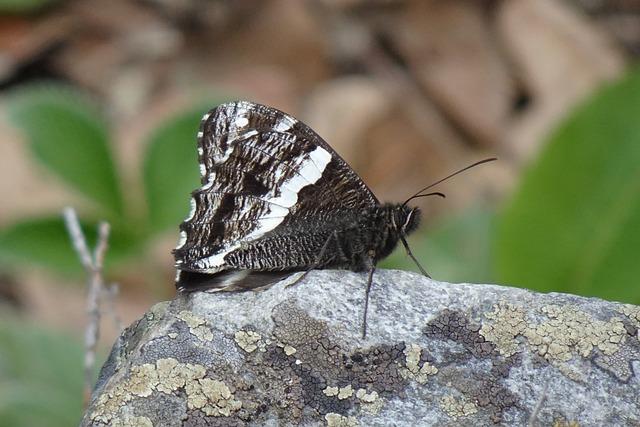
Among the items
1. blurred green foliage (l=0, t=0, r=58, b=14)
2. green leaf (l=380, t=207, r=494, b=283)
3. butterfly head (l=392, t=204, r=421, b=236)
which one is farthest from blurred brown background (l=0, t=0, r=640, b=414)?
butterfly head (l=392, t=204, r=421, b=236)

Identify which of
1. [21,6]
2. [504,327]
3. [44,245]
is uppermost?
[21,6]

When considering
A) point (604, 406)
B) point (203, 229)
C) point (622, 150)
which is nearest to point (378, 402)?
point (604, 406)

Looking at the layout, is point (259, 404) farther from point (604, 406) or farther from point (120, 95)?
point (120, 95)

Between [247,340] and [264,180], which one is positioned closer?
[247,340]

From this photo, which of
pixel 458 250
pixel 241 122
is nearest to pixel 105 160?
pixel 458 250

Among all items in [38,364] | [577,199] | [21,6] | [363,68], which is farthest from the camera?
[363,68]

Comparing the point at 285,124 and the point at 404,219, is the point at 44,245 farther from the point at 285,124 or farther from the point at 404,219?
the point at 404,219

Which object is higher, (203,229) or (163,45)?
(163,45)
